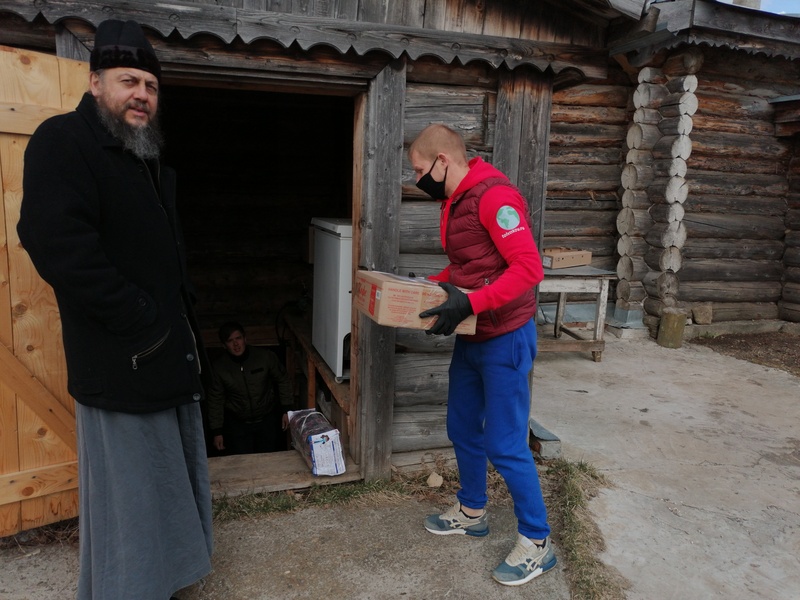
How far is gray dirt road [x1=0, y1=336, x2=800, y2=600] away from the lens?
2928 millimetres

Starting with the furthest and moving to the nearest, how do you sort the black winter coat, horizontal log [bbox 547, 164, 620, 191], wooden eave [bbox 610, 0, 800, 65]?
horizontal log [bbox 547, 164, 620, 191]
wooden eave [bbox 610, 0, 800, 65]
the black winter coat

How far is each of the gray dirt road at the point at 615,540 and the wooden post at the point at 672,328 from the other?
264cm

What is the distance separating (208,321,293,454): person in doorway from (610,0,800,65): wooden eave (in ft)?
15.7

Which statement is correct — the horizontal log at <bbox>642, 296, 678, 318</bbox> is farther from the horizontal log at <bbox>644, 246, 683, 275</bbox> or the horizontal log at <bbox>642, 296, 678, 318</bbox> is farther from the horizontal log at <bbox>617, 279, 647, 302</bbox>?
the horizontal log at <bbox>644, 246, 683, 275</bbox>

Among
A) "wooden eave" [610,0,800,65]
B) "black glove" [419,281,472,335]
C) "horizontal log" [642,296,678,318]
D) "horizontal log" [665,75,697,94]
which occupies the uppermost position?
"wooden eave" [610,0,800,65]

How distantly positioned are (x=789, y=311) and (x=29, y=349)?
9.45 metres

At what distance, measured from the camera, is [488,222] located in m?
2.71

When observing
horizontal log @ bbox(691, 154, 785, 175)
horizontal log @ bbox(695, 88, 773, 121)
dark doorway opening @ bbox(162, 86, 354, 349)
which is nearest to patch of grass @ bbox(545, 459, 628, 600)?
dark doorway opening @ bbox(162, 86, 354, 349)

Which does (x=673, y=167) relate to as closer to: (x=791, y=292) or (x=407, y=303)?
(x=791, y=292)

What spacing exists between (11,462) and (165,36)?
2.23 meters

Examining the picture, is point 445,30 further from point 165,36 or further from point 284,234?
point 284,234

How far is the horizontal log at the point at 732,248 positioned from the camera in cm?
837

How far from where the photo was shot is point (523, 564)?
2.98m

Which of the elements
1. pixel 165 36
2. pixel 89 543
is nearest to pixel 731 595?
pixel 89 543
